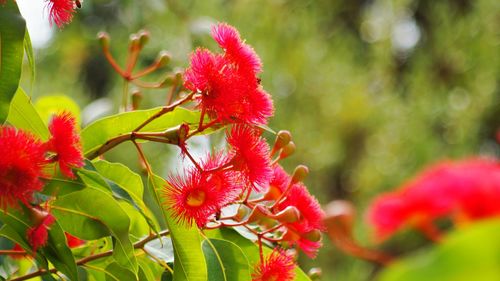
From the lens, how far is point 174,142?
54 centimetres

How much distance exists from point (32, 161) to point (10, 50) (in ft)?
0.27

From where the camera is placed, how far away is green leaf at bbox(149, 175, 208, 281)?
0.56 m

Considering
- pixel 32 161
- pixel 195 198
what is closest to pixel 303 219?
pixel 195 198

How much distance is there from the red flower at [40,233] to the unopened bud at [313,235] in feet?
0.58

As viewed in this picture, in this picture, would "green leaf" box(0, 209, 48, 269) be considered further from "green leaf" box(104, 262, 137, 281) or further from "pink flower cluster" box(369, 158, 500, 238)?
"pink flower cluster" box(369, 158, 500, 238)

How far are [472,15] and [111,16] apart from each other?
2.27 metres

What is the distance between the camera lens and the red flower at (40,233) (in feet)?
1.60

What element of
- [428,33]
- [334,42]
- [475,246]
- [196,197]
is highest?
[428,33]

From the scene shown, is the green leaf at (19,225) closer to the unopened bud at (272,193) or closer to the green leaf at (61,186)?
the green leaf at (61,186)

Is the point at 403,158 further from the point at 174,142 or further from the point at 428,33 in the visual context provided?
the point at 174,142

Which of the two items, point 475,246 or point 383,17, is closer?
point 475,246

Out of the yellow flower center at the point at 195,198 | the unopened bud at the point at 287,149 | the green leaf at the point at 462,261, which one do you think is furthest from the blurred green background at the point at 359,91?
the green leaf at the point at 462,261

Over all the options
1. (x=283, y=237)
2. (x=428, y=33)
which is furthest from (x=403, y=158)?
(x=283, y=237)

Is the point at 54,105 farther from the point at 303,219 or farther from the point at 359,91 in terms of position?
the point at 359,91
